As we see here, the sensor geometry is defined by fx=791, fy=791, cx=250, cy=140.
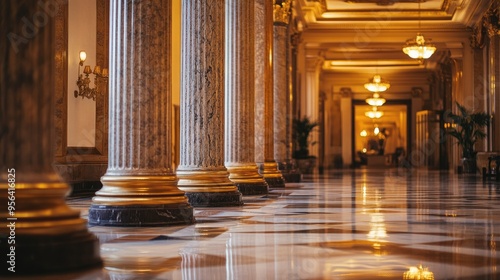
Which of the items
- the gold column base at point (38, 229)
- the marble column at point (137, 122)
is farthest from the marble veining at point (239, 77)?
the gold column base at point (38, 229)

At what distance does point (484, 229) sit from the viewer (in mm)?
6934

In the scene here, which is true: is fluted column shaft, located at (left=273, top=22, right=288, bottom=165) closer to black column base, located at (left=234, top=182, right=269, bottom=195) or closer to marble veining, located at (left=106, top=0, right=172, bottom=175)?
black column base, located at (left=234, top=182, right=269, bottom=195)

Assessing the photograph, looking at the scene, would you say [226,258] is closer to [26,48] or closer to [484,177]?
[26,48]

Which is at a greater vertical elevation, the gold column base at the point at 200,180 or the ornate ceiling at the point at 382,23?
the ornate ceiling at the point at 382,23

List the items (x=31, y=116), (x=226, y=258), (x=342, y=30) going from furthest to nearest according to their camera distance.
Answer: (x=342, y=30) → (x=226, y=258) → (x=31, y=116)

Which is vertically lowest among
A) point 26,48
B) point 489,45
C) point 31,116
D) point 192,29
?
point 31,116

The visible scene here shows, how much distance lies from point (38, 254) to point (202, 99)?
17.1 ft

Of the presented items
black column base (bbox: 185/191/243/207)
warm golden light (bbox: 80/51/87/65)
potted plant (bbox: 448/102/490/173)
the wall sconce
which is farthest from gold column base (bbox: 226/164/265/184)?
potted plant (bbox: 448/102/490/173)

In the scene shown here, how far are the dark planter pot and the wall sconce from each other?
1495 cm

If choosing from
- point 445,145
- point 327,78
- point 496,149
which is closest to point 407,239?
point 496,149

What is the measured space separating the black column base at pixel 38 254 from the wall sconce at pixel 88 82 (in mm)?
9294

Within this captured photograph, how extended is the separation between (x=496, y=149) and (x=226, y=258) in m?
21.5

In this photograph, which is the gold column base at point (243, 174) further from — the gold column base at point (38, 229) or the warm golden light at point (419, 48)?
the warm golden light at point (419, 48)

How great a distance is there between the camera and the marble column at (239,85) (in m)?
11.8
